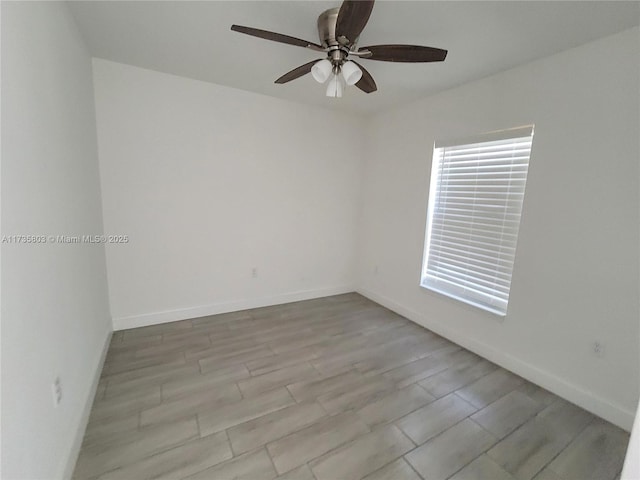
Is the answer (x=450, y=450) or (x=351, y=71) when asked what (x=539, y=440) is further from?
(x=351, y=71)

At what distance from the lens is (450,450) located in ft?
5.03

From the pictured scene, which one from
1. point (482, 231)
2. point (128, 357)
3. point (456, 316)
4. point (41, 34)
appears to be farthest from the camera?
point (456, 316)

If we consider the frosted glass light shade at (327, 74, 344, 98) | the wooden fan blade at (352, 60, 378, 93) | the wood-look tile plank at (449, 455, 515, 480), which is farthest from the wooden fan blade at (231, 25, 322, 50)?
the wood-look tile plank at (449, 455, 515, 480)

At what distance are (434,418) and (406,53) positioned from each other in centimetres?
222

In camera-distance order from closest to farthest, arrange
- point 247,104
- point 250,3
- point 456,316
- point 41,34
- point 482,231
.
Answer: point 41,34 → point 250,3 → point 482,231 → point 456,316 → point 247,104

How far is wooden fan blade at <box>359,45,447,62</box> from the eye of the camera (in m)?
1.50

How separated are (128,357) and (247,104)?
8.75 ft

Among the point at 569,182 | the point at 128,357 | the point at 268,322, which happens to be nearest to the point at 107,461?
the point at 128,357

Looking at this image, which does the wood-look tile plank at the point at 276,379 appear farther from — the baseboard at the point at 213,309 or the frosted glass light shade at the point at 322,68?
the frosted glass light shade at the point at 322,68

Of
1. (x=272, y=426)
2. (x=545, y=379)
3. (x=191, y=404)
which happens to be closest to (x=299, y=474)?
(x=272, y=426)

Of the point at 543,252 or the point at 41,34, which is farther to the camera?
the point at 543,252

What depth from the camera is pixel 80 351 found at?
1.66m

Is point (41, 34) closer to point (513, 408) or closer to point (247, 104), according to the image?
point (247, 104)

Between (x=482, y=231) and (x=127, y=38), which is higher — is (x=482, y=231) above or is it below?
below
